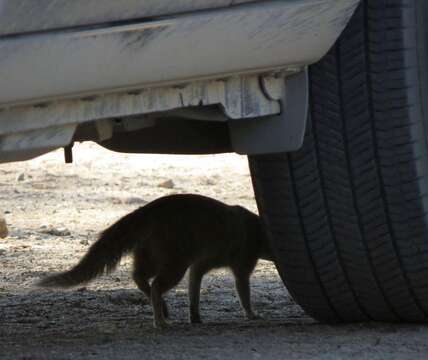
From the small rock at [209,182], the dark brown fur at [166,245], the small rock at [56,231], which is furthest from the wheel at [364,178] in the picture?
the small rock at [209,182]

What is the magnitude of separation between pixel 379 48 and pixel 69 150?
3.55 ft

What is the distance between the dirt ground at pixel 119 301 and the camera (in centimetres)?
428

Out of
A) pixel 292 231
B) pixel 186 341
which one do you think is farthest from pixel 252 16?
pixel 186 341

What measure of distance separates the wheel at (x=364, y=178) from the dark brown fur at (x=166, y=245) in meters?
1.13

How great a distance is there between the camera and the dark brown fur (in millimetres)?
5668

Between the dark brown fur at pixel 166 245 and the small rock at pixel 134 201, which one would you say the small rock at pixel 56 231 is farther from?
the dark brown fur at pixel 166 245

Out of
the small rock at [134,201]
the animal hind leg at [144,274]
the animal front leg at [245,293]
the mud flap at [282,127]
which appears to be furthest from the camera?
the small rock at [134,201]

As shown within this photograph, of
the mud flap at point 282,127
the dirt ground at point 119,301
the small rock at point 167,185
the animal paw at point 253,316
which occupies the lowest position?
the animal paw at point 253,316

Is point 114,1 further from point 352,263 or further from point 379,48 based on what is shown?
point 352,263

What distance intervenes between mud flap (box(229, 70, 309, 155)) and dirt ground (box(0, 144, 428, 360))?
65 centimetres

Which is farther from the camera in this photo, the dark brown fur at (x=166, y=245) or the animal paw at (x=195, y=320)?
the dark brown fur at (x=166, y=245)

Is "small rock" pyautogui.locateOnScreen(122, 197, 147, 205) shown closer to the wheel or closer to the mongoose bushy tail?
the mongoose bushy tail

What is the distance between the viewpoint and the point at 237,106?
376cm

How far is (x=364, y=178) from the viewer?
4273 mm
